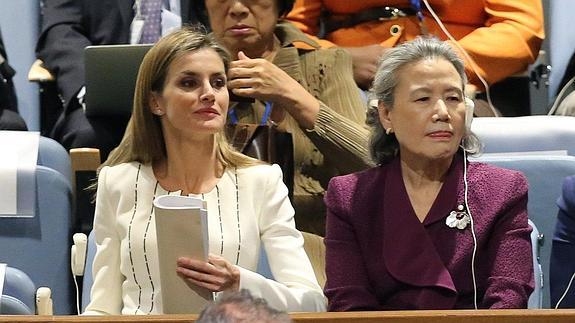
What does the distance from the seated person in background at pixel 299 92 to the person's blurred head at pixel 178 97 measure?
0.49ft

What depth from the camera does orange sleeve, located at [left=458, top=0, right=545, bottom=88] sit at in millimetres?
3035

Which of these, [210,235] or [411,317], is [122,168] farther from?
[411,317]

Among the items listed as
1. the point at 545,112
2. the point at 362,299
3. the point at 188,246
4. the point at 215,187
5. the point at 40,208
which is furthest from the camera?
the point at 545,112

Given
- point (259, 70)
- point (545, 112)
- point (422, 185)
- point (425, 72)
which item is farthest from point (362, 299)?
point (545, 112)

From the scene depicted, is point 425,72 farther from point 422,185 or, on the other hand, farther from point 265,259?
point 265,259

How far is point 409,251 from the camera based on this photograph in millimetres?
2070

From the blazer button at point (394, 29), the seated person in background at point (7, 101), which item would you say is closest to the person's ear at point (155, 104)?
the seated person in background at point (7, 101)

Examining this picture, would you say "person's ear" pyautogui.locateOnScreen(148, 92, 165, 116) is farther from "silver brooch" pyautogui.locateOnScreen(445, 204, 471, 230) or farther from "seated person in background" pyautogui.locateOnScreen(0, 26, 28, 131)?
"seated person in background" pyautogui.locateOnScreen(0, 26, 28, 131)

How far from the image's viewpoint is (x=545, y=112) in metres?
3.13

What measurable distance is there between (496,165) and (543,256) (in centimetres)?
20

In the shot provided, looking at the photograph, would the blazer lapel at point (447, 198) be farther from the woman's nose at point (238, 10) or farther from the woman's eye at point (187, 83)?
the woman's nose at point (238, 10)

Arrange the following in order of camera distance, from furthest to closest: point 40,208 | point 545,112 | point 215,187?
point 545,112, point 40,208, point 215,187

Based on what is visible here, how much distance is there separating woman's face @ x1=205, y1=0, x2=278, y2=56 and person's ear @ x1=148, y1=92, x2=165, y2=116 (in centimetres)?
44

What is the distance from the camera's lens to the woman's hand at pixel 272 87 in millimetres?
2412
